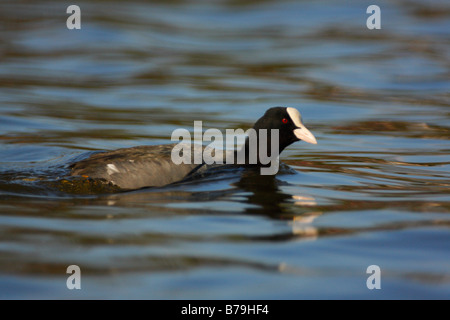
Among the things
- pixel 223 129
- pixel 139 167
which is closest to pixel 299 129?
pixel 139 167

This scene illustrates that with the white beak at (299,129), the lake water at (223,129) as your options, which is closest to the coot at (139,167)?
the white beak at (299,129)

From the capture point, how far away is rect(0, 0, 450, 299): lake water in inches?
171

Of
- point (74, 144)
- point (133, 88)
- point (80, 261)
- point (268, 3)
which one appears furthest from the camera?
point (268, 3)

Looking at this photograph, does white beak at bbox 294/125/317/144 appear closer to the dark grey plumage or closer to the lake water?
the lake water

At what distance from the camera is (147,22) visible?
59.5ft

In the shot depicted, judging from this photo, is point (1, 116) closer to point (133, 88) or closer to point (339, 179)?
point (133, 88)

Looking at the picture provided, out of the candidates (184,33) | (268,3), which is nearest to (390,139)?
(184,33)

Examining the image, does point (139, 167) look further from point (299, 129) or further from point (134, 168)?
point (299, 129)

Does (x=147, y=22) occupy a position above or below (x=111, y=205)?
above

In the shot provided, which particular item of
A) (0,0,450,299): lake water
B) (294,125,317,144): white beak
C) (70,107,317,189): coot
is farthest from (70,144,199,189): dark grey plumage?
(294,125,317,144): white beak

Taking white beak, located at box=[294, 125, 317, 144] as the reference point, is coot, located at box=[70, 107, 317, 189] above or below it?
below

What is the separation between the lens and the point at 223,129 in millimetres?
10039

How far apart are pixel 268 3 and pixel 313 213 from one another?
15.5 meters

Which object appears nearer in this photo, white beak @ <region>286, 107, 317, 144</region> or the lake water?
the lake water
